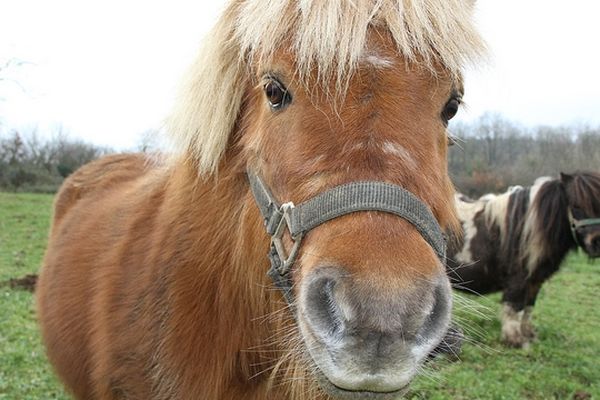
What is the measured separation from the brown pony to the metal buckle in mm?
38

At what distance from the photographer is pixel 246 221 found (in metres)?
2.27

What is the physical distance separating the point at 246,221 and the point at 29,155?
35261 millimetres

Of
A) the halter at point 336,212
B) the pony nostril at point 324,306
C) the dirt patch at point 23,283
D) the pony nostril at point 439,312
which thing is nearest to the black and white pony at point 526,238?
the halter at point 336,212

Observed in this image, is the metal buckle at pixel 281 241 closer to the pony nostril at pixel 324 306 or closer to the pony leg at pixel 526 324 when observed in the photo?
the pony nostril at pixel 324 306

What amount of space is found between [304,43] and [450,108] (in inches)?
26.8

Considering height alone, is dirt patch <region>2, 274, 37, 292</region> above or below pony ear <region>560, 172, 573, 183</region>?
below

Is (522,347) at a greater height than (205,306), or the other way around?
(205,306)

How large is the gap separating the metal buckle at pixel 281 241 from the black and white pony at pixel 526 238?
6.11 m

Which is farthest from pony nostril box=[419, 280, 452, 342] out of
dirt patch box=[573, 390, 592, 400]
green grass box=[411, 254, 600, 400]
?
dirt patch box=[573, 390, 592, 400]

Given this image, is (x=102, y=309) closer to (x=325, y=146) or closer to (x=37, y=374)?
(x=325, y=146)

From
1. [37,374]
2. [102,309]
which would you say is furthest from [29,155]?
[102,309]

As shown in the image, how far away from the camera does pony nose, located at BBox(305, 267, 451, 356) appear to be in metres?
1.41

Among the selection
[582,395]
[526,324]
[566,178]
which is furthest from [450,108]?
[526,324]

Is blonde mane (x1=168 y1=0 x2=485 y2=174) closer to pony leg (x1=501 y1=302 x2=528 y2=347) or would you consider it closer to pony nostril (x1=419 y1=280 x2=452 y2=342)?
pony nostril (x1=419 y1=280 x2=452 y2=342)
